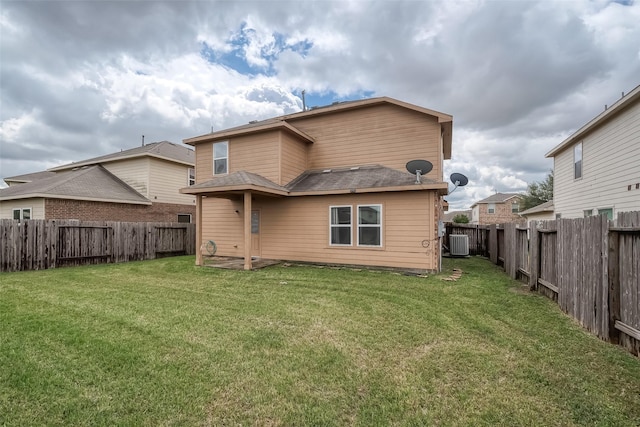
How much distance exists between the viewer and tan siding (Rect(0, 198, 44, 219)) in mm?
14273

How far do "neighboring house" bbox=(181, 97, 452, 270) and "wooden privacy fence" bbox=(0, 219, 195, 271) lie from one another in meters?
2.45

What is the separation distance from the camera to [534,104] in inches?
725

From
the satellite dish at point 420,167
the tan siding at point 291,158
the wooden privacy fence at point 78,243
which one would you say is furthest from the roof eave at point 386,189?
the wooden privacy fence at point 78,243

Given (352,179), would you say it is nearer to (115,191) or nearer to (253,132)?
(253,132)

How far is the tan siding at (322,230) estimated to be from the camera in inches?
365

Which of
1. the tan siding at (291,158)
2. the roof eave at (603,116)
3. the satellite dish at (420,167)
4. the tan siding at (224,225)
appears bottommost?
the tan siding at (224,225)

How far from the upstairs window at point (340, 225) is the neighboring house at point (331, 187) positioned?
1.3 inches

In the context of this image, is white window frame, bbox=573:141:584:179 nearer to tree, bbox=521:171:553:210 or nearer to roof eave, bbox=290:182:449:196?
roof eave, bbox=290:182:449:196

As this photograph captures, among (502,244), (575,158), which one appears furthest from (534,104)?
(502,244)

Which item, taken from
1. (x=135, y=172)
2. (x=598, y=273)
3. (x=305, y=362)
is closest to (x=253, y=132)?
(x=305, y=362)

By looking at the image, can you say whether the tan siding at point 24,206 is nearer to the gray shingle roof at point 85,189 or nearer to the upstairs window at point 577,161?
the gray shingle roof at point 85,189

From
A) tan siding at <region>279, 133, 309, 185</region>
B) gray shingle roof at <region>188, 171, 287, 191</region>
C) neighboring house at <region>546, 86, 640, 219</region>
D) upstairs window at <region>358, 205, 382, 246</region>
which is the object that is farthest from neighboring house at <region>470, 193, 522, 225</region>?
gray shingle roof at <region>188, 171, 287, 191</region>

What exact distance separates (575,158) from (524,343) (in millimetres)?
13646

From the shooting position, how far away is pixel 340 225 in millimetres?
10359
